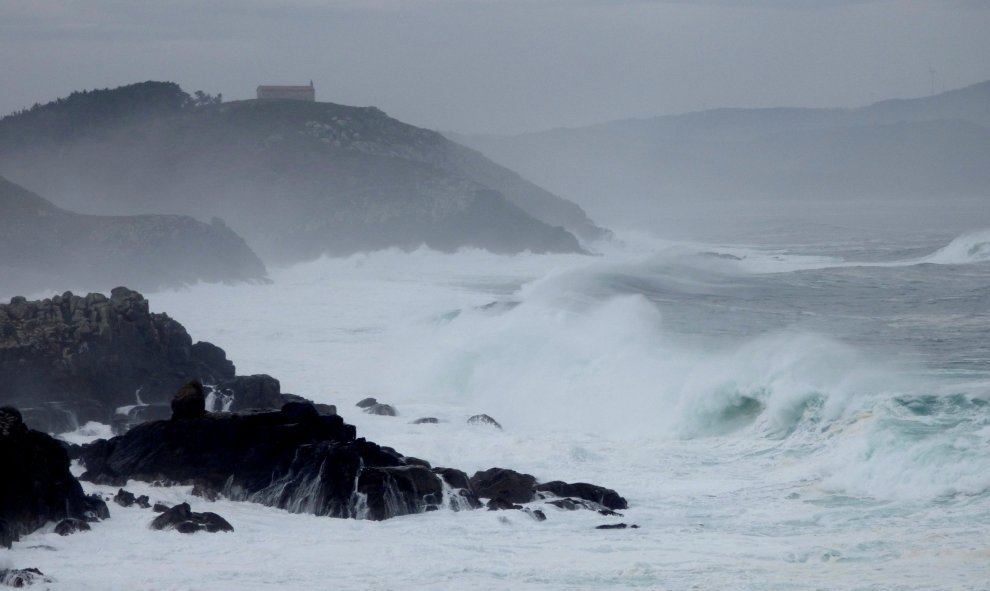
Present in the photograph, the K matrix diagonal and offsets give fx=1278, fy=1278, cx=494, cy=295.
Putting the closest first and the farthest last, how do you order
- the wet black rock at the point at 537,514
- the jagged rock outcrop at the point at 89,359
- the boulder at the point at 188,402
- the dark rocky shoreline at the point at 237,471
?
the dark rocky shoreline at the point at 237,471, the wet black rock at the point at 537,514, the boulder at the point at 188,402, the jagged rock outcrop at the point at 89,359

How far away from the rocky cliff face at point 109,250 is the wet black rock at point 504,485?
Result: 1467 inches

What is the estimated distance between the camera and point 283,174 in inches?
3364

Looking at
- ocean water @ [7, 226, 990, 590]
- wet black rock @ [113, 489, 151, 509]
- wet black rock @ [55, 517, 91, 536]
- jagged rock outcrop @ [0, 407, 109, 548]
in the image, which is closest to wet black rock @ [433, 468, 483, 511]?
ocean water @ [7, 226, 990, 590]

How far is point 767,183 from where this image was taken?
623 feet

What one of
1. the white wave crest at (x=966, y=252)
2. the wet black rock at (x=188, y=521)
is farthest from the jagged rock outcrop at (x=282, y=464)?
the white wave crest at (x=966, y=252)

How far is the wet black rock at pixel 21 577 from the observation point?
42.3ft

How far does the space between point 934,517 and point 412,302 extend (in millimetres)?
31746

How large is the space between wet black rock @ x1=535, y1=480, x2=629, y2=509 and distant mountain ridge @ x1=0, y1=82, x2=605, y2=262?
55.6 metres

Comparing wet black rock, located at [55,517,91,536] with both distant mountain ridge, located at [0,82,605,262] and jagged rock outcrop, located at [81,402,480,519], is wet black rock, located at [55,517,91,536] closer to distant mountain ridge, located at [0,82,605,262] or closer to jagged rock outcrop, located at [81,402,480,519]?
jagged rock outcrop, located at [81,402,480,519]

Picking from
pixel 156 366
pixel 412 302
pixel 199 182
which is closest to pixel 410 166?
pixel 199 182

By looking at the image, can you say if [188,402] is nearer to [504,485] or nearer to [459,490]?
[459,490]

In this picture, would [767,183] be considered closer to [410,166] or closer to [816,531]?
[410,166]

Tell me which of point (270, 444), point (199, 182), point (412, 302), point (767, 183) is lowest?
point (270, 444)

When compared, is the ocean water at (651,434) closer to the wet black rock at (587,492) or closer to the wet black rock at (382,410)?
the wet black rock at (382,410)
